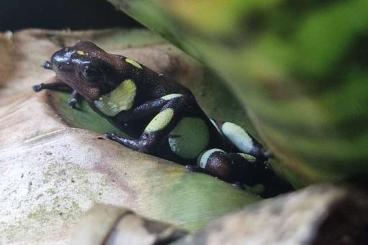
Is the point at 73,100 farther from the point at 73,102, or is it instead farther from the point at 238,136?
the point at 238,136

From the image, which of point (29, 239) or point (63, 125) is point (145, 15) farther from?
point (63, 125)

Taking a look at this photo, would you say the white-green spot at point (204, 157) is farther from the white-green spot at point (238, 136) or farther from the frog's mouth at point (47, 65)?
the frog's mouth at point (47, 65)

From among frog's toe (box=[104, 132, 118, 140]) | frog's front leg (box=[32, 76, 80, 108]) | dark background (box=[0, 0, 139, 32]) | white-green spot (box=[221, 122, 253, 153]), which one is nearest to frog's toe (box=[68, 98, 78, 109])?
frog's front leg (box=[32, 76, 80, 108])

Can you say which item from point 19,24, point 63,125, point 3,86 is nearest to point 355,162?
point 63,125

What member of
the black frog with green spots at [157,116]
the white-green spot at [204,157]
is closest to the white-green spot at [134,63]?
the black frog with green spots at [157,116]

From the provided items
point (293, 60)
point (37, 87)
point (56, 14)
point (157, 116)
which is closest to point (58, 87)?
point (37, 87)

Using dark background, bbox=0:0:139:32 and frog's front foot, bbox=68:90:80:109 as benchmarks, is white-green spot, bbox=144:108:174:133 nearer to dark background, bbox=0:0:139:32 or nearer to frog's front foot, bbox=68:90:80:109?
frog's front foot, bbox=68:90:80:109
